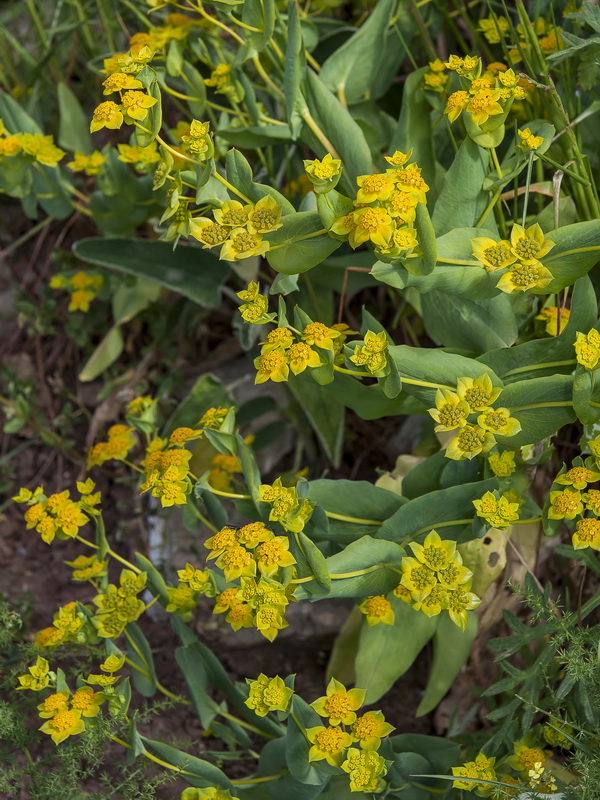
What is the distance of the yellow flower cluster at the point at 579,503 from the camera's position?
847mm

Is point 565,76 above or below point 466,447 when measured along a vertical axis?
above

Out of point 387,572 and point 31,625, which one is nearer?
point 387,572

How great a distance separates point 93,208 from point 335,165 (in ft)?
2.45

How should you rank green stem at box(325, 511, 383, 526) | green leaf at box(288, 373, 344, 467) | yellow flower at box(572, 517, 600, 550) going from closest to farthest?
yellow flower at box(572, 517, 600, 550) → green stem at box(325, 511, 383, 526) → green leaf at box(288, 373, 344, 467)

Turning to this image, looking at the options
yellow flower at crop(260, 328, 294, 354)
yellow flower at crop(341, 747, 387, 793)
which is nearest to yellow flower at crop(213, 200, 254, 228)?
yellow flower at crop(260, 328, 294, 354)

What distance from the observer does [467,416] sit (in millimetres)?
866

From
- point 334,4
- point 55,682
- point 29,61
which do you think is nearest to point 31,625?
point 55,682

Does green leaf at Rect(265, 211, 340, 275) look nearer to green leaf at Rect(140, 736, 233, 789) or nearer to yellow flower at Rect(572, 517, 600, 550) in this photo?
yellow flower at Rect(572, 517, 600, 550)

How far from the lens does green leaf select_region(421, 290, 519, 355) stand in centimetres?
99

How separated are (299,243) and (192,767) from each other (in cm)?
55

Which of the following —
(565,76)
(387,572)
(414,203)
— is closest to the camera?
(414,203)

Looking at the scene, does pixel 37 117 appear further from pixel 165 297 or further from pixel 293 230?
pixel 293 230

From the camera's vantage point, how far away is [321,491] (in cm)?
99

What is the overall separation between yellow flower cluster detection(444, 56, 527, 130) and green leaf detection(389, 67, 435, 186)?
0.21 meters
